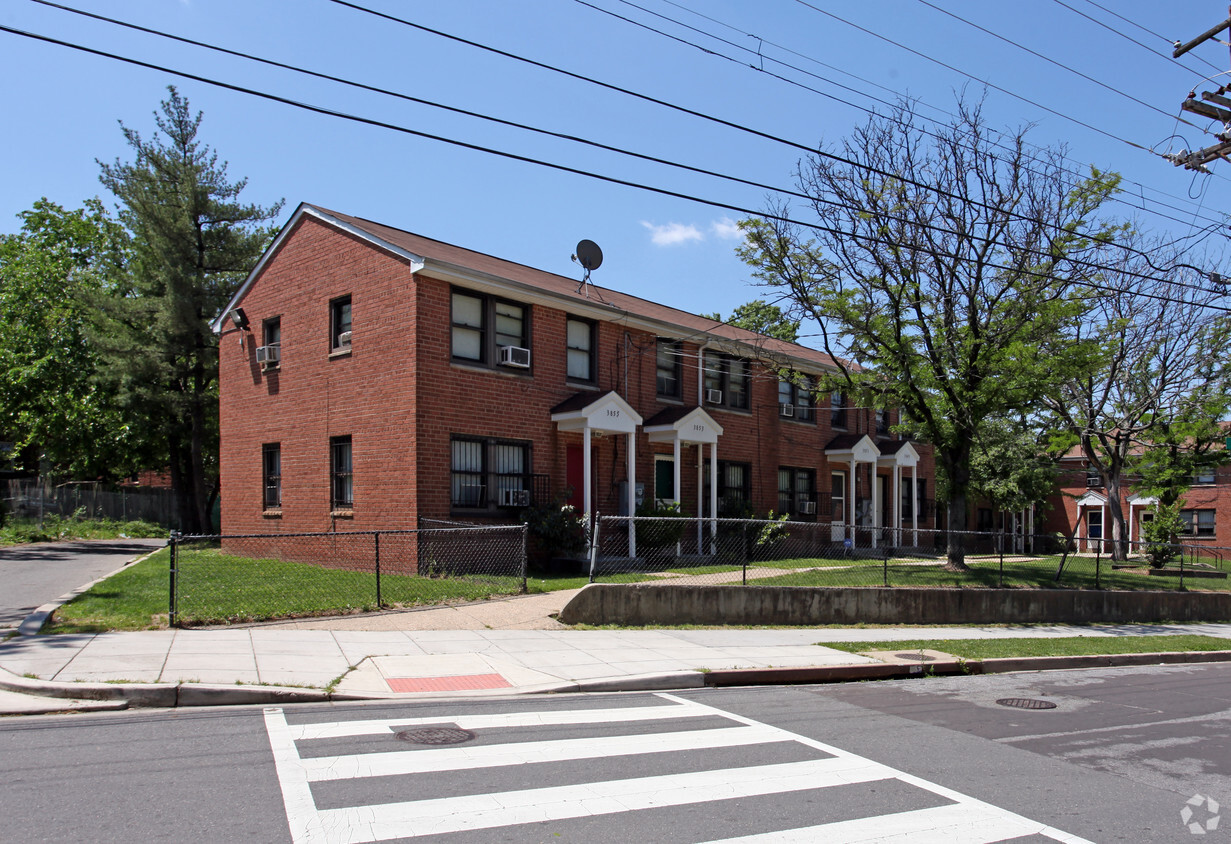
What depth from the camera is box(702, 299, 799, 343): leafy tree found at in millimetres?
21291

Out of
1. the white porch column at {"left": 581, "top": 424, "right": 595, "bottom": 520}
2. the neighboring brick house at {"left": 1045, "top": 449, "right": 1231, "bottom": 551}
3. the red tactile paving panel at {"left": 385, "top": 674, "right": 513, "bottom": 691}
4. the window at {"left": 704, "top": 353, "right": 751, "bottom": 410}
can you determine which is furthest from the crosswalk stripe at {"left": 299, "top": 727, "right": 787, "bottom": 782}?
the neighboring brick house at {"left": 1045, "top": 449, "right": 1231, "bottom": 551}

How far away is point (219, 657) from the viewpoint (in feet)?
29.7

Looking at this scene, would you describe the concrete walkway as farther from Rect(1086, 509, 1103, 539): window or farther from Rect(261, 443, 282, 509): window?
Rect(1086, 509, 1103, 539): window

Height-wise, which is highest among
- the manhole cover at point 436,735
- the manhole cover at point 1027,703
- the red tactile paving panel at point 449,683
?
the manhole cover at point 436,735

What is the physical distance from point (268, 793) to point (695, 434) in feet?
58.3

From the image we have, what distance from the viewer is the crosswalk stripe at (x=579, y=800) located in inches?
188

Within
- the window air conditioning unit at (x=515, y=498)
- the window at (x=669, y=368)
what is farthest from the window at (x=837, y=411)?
the window air conditioning unit at (x=515, y=498)

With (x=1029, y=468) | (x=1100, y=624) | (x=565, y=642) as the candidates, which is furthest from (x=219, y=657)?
(x=1029, y=468)

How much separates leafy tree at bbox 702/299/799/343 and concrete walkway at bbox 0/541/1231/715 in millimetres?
9533

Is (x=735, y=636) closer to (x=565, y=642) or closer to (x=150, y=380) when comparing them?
(x=565, y=642)

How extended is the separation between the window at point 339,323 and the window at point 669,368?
7.93 meters

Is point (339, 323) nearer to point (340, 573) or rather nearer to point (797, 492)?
point (340, 573)

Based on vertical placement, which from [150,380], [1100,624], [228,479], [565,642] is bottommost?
[1100,624]

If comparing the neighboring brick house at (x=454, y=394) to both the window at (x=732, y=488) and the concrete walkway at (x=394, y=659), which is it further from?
the concrete walkway at (x=394, y=659)
